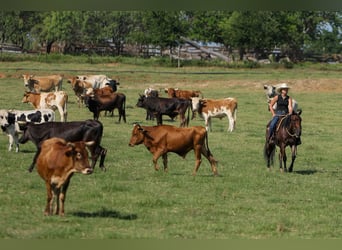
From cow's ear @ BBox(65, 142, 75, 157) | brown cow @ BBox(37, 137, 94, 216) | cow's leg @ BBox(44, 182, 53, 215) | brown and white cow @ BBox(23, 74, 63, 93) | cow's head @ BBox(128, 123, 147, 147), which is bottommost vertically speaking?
brown and white cow @ BBox(23, 74, 63, 93)

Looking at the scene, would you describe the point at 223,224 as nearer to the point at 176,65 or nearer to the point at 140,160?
the point at 140,160

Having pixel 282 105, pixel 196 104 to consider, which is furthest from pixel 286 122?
pixel 196 104

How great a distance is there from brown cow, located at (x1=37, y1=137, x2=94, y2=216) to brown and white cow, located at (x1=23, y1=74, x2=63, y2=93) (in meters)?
23.1

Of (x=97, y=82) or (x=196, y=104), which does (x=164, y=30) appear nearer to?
(x=97, y=82)

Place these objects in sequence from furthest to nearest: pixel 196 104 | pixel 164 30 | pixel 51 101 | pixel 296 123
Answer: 1. pixel 164 30
2. pixel 196 104
3. pixel 51 101
4. pixel 296 123

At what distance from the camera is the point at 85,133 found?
1176 centimetres

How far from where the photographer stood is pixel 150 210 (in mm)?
8258

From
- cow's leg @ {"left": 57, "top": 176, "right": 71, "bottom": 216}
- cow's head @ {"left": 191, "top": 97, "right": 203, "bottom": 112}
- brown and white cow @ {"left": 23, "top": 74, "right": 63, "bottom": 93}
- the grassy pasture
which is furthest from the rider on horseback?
brown and white cow @ {"left": 23, "top": 74, "right": 63, "bottom": 93}

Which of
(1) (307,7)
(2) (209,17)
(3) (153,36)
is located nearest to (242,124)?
(1) (307,7)

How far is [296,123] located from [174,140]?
94.0 inches

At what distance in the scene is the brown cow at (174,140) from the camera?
464 inches

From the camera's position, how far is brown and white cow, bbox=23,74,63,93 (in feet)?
97.6

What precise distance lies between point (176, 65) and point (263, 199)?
36382mm

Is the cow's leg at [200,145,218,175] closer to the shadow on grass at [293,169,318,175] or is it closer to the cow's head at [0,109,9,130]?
the shadow on grass at [293,169,318,175]
